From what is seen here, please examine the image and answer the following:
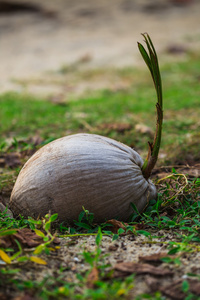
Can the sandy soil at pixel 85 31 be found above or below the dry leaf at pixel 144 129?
above

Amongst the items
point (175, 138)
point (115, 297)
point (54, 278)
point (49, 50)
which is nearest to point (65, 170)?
point (54, 278)

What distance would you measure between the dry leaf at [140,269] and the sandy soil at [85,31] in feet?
20.1

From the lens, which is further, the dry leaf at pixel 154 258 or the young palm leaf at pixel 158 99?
the young palm leaf at pixel 158 99

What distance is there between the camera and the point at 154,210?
2229 millimetres

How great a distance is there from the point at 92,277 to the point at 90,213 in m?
0.56

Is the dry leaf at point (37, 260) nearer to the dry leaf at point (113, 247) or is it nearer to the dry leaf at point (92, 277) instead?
the dry leaf at point (92, 277)

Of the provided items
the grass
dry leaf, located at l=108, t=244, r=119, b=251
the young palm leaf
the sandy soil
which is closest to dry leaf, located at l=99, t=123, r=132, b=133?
the grass

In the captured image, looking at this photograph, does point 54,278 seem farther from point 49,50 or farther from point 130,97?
point 49,50

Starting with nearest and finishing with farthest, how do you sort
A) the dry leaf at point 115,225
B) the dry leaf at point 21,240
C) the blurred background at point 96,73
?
1. the dry leaf at point 21,240
2. the dry leaf at point 115,225
3. the blurred background at point 96,73

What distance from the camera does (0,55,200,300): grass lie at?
1536 mm

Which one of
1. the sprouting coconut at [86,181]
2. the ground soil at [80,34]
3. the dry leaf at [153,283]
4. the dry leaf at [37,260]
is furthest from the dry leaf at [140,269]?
the ground soil at [80,34]

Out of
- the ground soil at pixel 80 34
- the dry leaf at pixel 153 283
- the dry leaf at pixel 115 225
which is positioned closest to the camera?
the dry leaf at pixel 153 283

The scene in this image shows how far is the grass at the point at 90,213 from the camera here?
1.54 metres

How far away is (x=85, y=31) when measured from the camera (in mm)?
10562
